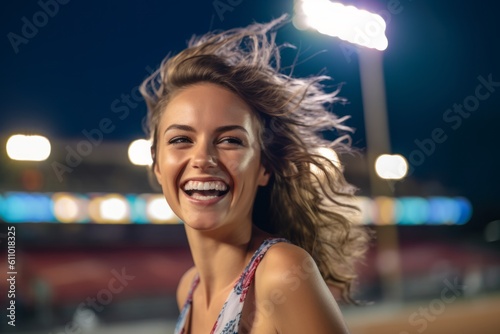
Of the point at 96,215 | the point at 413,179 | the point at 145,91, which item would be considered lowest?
the point at 145,91

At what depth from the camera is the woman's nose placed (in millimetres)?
1929

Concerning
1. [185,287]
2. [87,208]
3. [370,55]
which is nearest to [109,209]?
[87,208]

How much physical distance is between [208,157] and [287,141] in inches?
15.2

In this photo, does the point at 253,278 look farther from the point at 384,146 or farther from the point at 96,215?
the point at 96,215

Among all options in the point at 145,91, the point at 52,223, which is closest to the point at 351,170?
the point at 52,223

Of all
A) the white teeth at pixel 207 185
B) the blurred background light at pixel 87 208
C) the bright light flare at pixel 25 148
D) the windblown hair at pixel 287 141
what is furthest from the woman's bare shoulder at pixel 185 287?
the bright light flare at pixel 25 148

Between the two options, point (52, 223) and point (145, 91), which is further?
point (52, 223)

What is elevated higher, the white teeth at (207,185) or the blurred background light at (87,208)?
the blurred background light at (87,208)

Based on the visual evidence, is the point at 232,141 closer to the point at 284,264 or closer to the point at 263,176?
the point at 263,176

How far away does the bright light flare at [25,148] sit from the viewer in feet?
44.1

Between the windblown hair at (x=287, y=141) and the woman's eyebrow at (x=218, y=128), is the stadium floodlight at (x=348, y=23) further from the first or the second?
the woman's eyebrow at (x=218, y=128)

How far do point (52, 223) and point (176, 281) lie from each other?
3.58 meters

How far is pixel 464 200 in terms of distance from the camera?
31.8 metres

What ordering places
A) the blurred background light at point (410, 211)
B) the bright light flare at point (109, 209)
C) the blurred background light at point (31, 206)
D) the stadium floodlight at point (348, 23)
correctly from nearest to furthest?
the stadium floodlight at point (348, 23), the blurred background light at point (31, 206), the bright light flare at point (109, 209), the blurred background light at point (410, 211)
